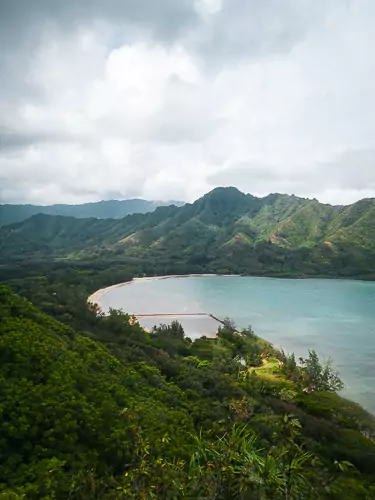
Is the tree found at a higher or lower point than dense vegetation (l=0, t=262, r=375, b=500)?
lower

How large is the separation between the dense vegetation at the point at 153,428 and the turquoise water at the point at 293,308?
40.1 ft

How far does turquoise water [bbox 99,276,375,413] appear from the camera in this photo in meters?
48.2

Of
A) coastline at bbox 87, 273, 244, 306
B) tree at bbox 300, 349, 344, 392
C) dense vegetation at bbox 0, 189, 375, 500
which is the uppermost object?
dense vegetation at bbox 0, 189, 375, 500

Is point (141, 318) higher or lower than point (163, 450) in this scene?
lower

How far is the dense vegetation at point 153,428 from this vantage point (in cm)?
604

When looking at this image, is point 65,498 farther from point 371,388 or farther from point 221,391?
point 371,388

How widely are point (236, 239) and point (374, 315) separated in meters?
109

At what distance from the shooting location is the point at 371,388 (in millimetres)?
37094

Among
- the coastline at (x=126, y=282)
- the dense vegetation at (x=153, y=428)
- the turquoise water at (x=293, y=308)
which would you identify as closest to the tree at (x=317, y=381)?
the dense vegetation at (x=153, y=428)

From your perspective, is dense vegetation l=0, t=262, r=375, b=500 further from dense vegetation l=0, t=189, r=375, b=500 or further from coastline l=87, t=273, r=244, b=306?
coastline l=87, t=273, r=244, b=306

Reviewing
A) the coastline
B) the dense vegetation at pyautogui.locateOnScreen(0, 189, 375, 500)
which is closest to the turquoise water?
the coastline

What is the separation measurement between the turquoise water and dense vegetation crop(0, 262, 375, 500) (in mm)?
12236

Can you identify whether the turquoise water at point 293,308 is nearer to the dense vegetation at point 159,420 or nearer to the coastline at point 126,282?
the coastline at point 126,282

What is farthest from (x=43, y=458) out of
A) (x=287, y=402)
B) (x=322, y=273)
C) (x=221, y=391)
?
(x=322, y=273)
